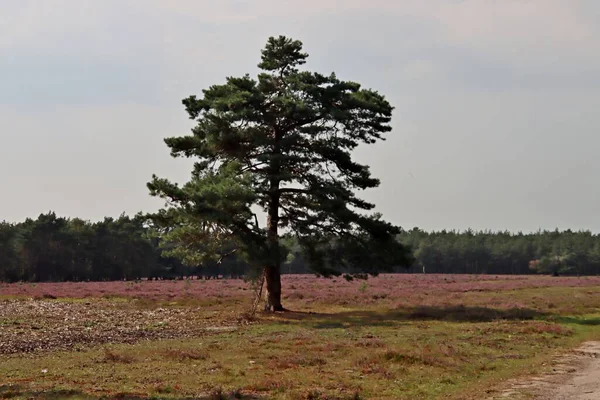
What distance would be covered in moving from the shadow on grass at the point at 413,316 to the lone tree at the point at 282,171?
2.79m

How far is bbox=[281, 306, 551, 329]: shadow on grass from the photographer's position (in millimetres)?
35312

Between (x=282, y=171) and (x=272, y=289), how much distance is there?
7.56 metres

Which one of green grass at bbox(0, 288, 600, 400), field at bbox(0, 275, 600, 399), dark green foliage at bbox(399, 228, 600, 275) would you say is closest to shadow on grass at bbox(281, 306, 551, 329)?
field at bbox(0, 275, 600, 399)

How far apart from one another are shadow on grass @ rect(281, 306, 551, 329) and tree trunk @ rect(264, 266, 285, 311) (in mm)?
1308

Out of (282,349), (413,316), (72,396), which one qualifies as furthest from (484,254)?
(72,396)

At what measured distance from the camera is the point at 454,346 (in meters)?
23.8

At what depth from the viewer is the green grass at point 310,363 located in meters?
Result: 15.3

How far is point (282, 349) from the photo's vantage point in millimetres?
23344

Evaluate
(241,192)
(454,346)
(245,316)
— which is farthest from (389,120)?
(454,346)

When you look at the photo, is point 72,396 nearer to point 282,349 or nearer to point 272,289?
point 282,349

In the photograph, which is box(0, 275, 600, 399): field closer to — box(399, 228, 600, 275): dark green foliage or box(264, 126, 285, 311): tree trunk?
box(264, 126, 285, 311): tree trunk

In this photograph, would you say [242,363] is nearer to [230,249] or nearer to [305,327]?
[305,327]

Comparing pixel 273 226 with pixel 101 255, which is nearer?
pixel 273 226

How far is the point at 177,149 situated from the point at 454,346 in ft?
79.9
